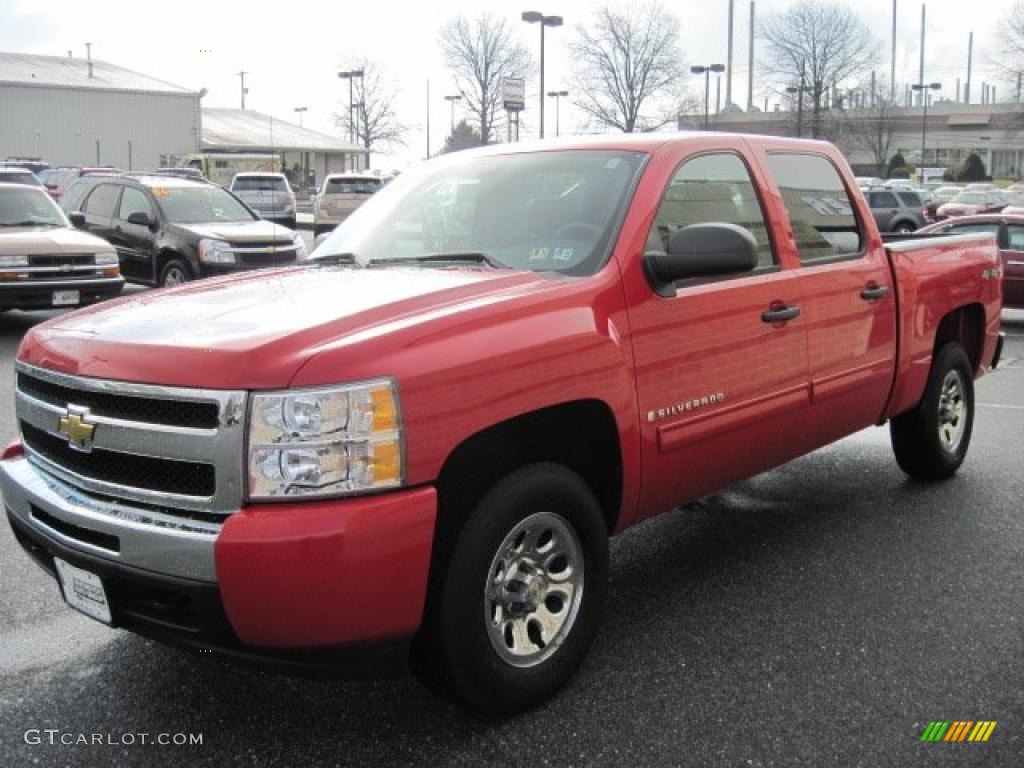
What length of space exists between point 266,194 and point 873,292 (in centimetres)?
2518

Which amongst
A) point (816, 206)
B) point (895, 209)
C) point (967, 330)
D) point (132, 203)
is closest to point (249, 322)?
point (816, 206)

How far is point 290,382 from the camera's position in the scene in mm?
2730

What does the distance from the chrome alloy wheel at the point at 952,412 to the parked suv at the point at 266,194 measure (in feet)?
75.6

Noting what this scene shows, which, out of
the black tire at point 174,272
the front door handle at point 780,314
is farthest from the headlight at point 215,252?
the front door handle at point 780,314

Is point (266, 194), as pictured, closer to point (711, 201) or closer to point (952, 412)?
point (952, 412)

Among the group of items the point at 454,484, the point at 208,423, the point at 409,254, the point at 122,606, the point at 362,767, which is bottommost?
the point at 362,767

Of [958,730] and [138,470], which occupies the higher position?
[138,470]

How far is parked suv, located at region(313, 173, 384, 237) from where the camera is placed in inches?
989

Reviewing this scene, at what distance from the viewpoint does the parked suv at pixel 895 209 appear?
30.9m

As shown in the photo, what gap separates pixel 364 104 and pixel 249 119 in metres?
12.4

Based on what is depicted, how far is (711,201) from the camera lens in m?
4.29

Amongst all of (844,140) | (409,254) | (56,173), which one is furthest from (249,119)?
(409,254)

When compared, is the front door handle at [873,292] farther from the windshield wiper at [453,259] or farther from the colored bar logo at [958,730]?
the colored bar logo at [958,730]

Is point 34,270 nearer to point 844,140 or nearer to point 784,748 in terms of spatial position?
point 784,748
